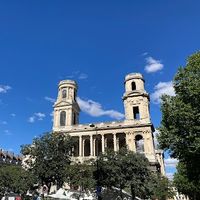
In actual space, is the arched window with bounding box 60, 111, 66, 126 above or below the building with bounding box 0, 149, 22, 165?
above

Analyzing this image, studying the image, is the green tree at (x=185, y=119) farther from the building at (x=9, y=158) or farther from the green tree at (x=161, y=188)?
the building at (x=9, y=158)

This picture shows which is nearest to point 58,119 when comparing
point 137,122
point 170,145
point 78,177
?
point 137,122

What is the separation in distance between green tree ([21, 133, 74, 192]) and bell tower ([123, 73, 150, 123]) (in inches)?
972

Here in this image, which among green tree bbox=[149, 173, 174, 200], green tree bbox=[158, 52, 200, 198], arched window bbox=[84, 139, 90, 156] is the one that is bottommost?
green tree bbox=[149, 173, 174, 200]

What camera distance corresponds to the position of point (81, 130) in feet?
245

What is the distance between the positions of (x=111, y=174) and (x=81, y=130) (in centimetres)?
3445

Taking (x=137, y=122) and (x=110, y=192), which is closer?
(x=110, y=192)

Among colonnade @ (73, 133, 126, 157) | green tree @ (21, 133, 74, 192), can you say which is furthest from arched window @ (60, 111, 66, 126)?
green tree @ (21, 133, 74, 192)

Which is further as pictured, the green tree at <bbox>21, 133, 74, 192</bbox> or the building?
the building

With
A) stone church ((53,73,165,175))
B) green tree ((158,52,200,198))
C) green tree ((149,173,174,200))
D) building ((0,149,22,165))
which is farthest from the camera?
building ((0,149,22,165))

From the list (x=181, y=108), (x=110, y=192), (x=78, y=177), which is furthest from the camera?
(x=78, y=177)

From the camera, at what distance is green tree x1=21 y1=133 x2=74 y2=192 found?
4831 centimetres

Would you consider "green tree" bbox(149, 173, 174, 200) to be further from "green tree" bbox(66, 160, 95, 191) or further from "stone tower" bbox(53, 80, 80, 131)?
"stone tower" bbox(53, 80, 80, 131)

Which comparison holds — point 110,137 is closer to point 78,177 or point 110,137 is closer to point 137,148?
point 137,148
